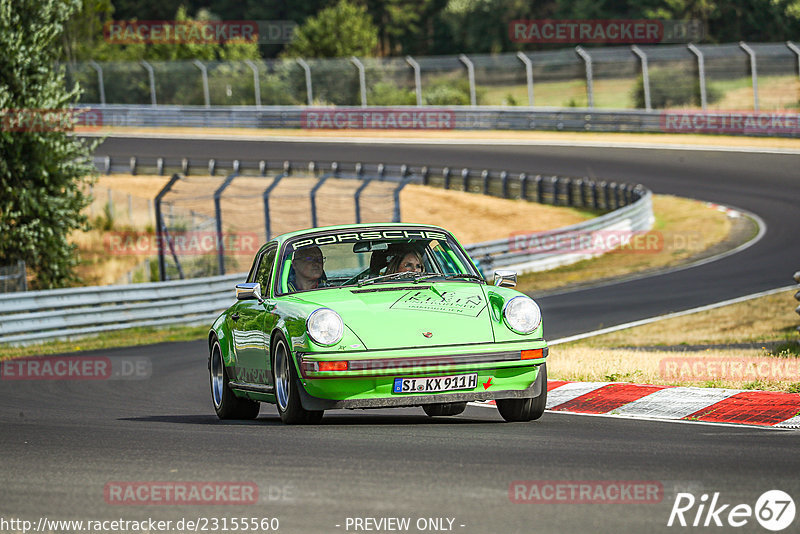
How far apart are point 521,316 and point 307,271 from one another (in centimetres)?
181

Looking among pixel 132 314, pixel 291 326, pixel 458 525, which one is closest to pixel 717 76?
pixel 132 314

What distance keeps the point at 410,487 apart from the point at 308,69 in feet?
160

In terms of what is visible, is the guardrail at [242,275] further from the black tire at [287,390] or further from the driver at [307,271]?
the black tire at [287,390]

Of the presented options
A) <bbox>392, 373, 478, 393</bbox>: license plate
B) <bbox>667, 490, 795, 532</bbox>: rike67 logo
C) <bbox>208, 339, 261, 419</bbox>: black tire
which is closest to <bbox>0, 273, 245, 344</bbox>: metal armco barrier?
<bbox>208, 339, 261, 419</bbox>: black tire

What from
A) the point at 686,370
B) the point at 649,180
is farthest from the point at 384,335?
the point at 649,180

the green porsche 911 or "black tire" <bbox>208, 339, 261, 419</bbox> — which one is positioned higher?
the green porsche 911

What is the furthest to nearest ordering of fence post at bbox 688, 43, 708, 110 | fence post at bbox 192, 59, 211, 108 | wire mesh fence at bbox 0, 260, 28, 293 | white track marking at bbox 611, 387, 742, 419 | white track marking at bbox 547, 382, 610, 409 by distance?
fence post at bbox 192, 59, 211, 108, fence post at bbox 688, 43, 708, 110, wire mesh fence at bbox 0, 260, 28, 293, white track marking at bbox 547, 382, 610, 409, white track marking at bbox 611, 387, 742, 419

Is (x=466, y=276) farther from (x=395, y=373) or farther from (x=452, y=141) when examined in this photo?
(x=452, y=141)

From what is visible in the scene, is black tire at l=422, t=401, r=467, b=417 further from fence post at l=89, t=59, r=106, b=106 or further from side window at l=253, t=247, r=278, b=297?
fence post at l=89, t=59, r=106, b=106

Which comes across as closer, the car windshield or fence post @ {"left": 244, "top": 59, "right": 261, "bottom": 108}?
→ the car windshield

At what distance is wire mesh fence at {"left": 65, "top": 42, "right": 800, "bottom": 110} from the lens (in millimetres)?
42125

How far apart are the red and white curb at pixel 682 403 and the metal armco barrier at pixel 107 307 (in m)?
12.5

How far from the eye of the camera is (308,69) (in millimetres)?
52938

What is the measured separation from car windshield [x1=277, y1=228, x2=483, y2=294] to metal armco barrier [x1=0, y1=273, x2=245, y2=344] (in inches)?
459
